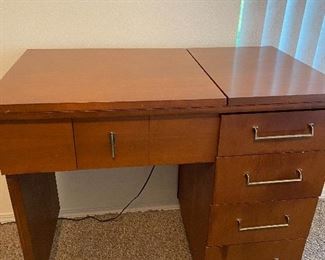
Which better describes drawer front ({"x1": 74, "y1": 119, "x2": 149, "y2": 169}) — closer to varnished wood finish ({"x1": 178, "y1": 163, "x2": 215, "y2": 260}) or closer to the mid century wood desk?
the mid century wood desk

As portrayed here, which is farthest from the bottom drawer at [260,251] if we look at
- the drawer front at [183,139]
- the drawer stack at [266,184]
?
the drawer front at [183,139]

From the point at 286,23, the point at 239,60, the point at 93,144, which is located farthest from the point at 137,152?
the point at 286,23

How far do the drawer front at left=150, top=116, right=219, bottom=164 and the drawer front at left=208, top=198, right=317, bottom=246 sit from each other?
22cm

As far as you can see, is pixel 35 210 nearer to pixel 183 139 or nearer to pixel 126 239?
pixel 126 239

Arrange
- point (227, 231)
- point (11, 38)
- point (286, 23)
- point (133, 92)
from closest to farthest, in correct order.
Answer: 1. point (133, 92)
2. point (227, 231)
3. point (11, 38)
4. point (286, 23)

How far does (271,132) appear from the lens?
0.97m

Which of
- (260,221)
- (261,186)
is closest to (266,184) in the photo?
(261,186)

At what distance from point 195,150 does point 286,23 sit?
79cm

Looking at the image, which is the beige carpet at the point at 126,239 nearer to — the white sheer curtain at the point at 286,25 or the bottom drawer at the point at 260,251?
the bottom drawer at the point at 260,251

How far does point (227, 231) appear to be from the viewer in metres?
1.12

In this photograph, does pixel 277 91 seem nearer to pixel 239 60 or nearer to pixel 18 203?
pixel 239 60

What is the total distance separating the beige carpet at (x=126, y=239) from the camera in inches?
55.6

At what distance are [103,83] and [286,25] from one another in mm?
883

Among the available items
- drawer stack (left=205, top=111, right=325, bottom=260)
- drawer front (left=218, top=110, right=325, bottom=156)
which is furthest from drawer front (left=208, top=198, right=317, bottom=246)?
drawer front (left=218, top=110, right=325, bottom=156)
